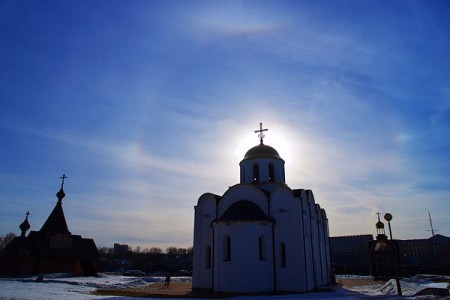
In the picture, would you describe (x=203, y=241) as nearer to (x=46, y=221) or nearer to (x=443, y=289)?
(x=443, y=289)

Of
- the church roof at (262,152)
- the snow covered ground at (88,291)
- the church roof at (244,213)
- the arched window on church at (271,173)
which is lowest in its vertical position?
the snow covered ground at (88,291)

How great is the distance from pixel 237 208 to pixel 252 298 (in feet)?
18.2

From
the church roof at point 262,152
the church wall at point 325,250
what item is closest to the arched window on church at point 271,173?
the church roof at point 262,152

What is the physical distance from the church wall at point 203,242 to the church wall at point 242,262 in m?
2.31

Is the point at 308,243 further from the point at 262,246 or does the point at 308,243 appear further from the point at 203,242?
the point at 203,242

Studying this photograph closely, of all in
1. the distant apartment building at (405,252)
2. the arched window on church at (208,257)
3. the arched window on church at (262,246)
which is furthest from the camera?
the distant apartment building at (405,252)

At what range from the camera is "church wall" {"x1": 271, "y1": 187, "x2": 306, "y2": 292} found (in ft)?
65.4

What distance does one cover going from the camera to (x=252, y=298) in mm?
16562

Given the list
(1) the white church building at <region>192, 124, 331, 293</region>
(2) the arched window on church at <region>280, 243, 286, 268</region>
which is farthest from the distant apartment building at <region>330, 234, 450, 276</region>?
(2) the arched window on church at <region>280, 243, 286, 268</region>

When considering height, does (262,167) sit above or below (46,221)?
above

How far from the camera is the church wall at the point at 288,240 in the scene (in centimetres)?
1992

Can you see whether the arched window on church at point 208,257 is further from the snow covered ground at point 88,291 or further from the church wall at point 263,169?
the church wall at point 263,169

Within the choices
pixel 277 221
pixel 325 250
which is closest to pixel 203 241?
pixel 277 221

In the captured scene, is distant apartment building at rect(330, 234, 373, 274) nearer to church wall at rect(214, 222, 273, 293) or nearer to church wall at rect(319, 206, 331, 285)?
church wall at rect(319, 206, 331, 285)
